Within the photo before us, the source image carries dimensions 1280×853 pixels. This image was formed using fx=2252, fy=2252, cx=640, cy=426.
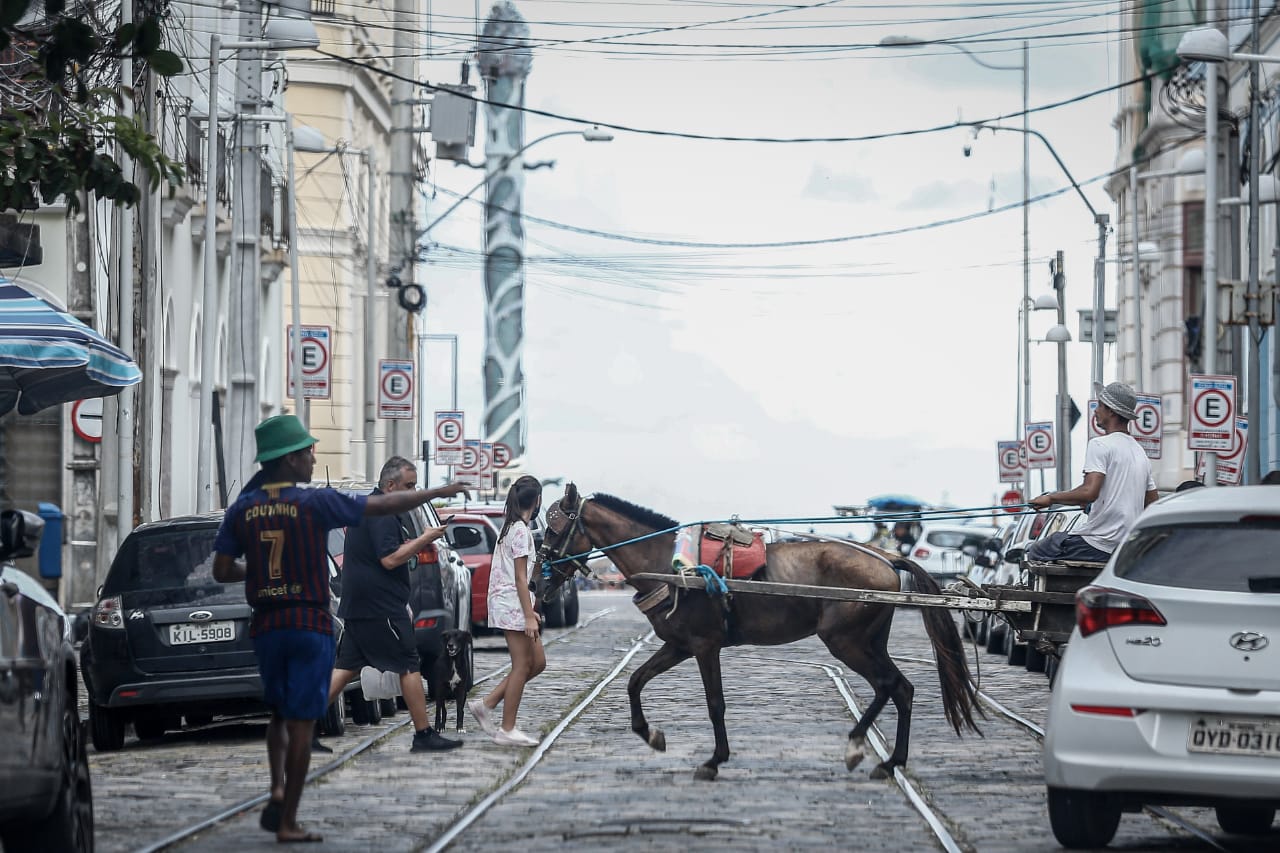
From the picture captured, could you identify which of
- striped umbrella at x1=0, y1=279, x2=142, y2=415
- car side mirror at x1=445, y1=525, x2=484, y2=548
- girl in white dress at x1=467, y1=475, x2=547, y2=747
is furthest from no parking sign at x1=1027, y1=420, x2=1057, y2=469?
girl in white dress at x1=467, y1=475, x2=547, y2=747

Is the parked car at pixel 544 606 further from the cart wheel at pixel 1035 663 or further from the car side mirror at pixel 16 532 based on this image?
the car side mirror at pixel 16 532

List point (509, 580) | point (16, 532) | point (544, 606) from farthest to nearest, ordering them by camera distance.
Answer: point (544, 606), point (509, 580), point (16, 532)

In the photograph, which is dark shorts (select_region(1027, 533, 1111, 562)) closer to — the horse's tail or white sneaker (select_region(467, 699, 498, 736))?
the horse's tail

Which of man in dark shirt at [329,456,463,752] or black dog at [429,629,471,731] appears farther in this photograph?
black dog at [429,629,471,731]

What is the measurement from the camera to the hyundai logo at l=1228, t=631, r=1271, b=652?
9.27 meters

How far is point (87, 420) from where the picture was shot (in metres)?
30.4

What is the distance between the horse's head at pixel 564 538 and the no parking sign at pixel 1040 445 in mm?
36434

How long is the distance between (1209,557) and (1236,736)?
824 mm

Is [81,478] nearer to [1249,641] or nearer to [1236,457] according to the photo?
[1236,457]

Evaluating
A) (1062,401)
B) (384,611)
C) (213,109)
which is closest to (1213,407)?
(213,109)

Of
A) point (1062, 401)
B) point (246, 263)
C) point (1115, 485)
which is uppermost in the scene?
point (246, 263)

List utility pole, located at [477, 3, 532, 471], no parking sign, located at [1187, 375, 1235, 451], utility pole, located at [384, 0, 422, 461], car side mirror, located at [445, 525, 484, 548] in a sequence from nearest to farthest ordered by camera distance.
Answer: car side mirror, located at [445, 525, 484, 548], no parking sign, located at [1187, 375, 1235, 451], utility pole, located at [384, 0, 422, 461], utility pole, located at [477, 3, 532, 471]

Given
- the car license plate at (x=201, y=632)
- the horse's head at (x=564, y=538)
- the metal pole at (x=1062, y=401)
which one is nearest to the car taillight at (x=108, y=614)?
the car license plate at (x=201, y=632)

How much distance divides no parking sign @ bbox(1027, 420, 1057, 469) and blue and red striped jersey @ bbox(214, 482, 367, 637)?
41.4m
